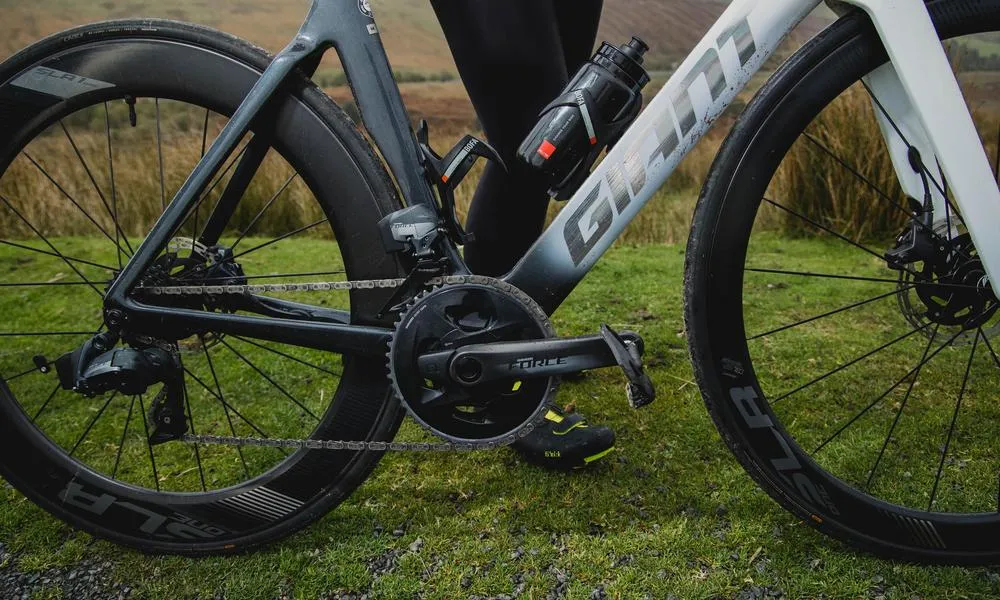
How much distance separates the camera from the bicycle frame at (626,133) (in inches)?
42.2

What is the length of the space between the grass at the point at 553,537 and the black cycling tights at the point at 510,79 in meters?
0.48

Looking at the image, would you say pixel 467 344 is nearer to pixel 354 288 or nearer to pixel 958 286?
pixel 354 288

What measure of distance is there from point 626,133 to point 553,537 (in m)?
0.73

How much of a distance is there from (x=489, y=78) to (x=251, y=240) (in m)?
2.68

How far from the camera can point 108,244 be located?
325cm

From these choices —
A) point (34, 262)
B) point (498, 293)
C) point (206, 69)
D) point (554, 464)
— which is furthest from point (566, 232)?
point (34, 262)

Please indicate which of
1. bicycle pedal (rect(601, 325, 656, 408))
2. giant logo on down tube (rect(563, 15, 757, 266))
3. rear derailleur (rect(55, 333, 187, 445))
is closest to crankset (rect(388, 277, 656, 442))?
bicycle pedal (rect(601, 325, 656, 408))

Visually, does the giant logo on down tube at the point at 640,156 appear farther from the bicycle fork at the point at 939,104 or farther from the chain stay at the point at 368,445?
the chain stay at the point at 368,445

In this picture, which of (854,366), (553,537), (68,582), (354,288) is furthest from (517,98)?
(854,366)

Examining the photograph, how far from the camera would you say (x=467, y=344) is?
118cm

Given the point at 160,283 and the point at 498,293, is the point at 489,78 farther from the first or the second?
the point at 160,283

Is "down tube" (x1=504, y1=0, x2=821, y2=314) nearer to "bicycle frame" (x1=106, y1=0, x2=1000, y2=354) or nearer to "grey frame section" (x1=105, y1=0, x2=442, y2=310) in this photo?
"bicycle frame" (x1=106, y1=0, x2=1000, y2=354)

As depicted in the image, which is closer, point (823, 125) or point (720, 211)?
point (720, 211)

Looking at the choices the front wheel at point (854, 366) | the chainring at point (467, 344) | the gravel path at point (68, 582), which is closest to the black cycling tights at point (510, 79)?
the chainring at point (467, 344)
